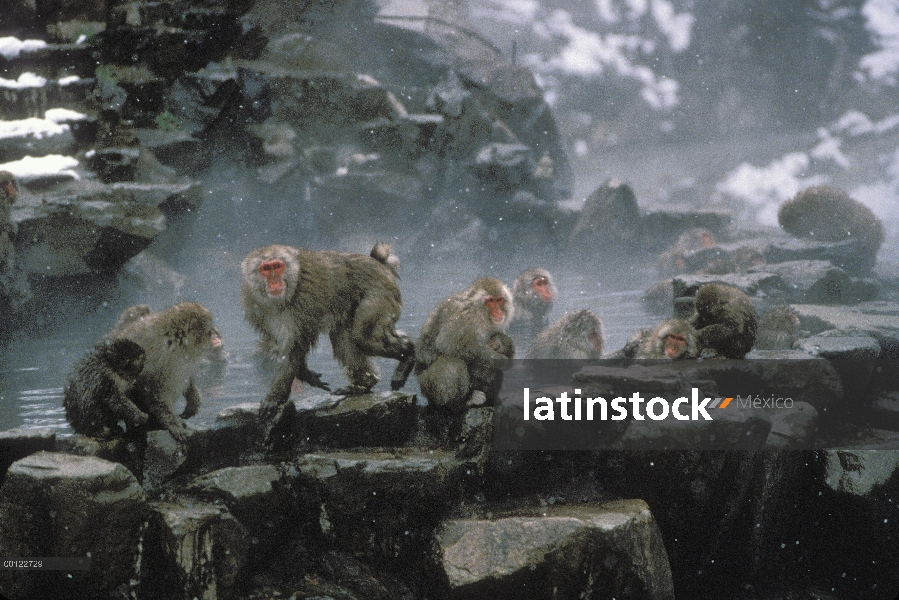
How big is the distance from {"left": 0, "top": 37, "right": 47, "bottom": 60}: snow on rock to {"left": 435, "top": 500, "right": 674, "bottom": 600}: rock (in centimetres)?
837

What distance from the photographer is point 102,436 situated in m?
2.81

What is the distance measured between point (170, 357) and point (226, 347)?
3255mm

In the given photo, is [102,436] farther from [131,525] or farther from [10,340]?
[10,340]

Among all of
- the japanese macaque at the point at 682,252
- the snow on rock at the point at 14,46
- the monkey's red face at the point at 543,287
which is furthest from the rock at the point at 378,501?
the japanese macaque at the point at 682,252

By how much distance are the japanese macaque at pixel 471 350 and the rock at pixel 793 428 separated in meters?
1.29

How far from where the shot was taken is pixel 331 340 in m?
3.40

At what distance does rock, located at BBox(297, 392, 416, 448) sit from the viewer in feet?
9.98

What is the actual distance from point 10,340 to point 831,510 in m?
7.80

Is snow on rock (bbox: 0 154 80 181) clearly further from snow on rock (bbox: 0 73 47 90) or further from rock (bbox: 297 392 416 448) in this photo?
rock (bbox: 297 392 416 448)

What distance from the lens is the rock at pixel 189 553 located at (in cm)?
240

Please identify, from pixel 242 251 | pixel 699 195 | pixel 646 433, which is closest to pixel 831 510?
pixel 646 433

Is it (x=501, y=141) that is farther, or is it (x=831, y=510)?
(x=501, y=141)

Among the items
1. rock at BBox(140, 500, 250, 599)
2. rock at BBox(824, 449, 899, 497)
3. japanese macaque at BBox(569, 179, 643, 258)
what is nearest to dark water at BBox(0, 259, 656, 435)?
rock at BBox(140, 500, 250, 599)

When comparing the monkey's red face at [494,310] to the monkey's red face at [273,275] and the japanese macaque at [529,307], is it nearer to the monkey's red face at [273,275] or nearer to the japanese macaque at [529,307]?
the monkey's red face at [273,275]
